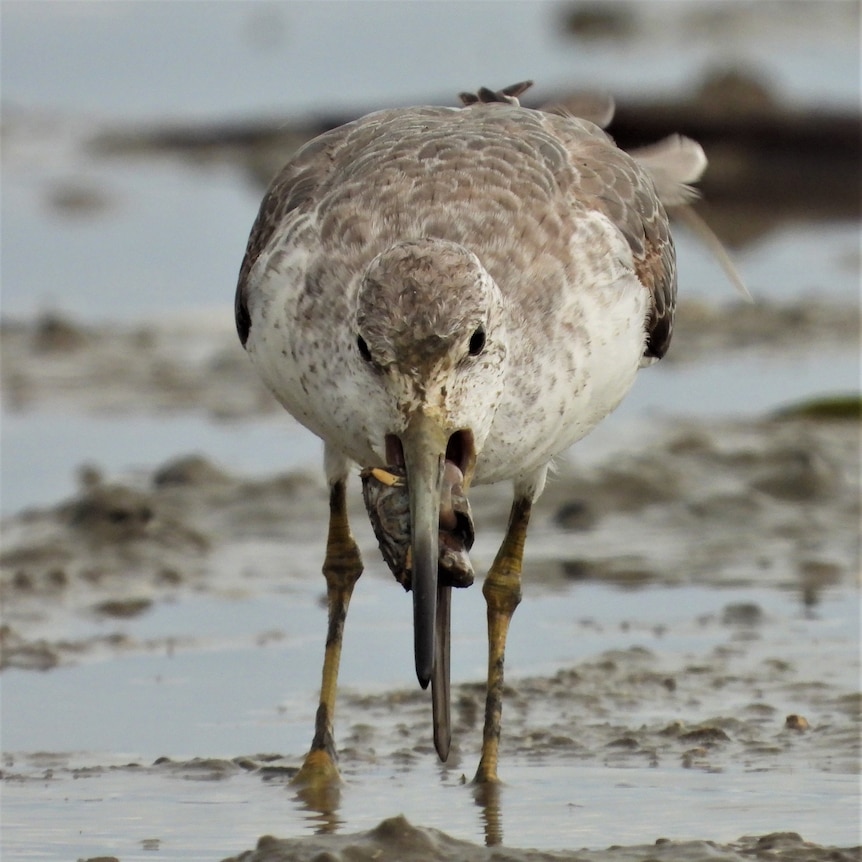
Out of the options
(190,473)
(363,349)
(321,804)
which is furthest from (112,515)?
(363,349)

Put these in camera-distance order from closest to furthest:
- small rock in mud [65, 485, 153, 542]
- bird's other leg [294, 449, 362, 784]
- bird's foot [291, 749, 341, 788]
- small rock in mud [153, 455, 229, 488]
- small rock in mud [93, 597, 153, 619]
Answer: bird's foot [291, 749, 341, 788]
bird's other leg [294, 449, 362, 784]
small rock in mud [93, 597, 153, 619]
small rock in mud [65, 485, 153, 542]
small rock in mud [153, 455, 229, 488]

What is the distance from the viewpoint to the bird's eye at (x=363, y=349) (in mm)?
5422

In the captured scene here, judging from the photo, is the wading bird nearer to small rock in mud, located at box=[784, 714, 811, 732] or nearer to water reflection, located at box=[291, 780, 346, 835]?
water reflection, located at box=[291, 780, 346, 835]

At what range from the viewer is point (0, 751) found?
21.7 feet

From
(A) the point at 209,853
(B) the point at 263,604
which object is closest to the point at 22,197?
(B) the point at 263,604

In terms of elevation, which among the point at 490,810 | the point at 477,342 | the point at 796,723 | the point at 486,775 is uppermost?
the point at 477,342

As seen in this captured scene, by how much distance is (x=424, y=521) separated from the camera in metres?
5.23

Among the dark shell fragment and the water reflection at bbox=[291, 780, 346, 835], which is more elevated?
the dark shell fragment

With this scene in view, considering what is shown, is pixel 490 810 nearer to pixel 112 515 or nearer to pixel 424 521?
pixel 424 521

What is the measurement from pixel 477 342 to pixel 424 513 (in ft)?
1.65

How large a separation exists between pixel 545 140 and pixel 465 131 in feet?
0.98

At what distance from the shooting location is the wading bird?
210 inches

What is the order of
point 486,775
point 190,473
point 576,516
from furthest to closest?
point 190,473
point 576,516
point 486,775

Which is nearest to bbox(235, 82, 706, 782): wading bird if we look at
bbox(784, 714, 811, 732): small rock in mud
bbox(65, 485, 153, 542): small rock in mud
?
bbox(784, 714, 811, 732): small rock in mud
